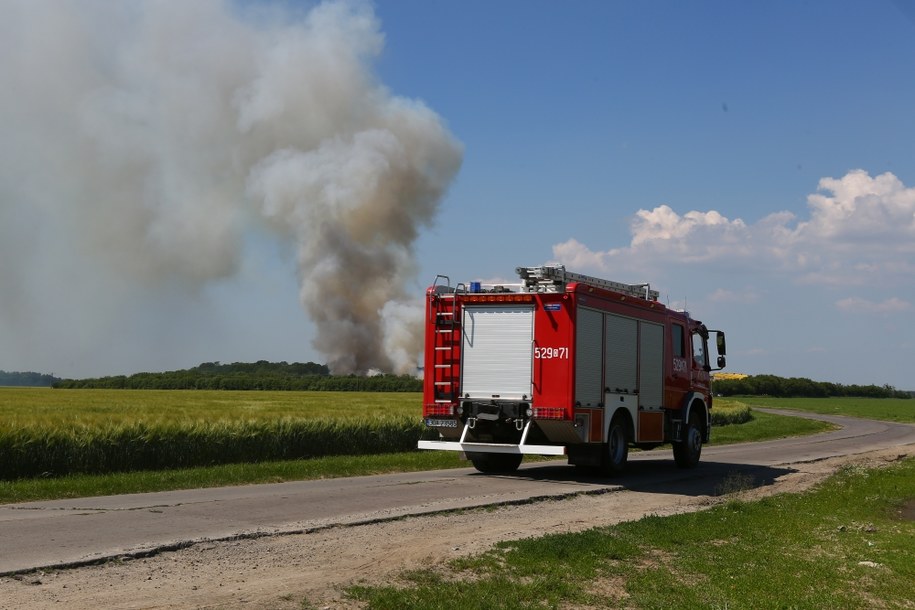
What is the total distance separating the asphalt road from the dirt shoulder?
377 millimetres

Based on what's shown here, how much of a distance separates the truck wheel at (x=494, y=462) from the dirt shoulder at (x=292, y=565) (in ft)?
15.4

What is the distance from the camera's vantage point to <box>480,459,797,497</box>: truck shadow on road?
17.3 m

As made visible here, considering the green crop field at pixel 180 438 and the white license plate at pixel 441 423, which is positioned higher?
the white license plate at pixel 441 423

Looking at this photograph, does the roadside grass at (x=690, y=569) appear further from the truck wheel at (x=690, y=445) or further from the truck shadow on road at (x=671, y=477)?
the truck wheel at (x=690, y=445)

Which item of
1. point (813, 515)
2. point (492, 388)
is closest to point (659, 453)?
point (492, 388)

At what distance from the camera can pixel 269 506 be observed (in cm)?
1349

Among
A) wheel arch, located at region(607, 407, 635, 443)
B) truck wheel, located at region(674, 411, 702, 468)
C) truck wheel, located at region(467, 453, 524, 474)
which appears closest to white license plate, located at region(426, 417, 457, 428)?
truck wheel, located at region(467, 453, 524, 474)

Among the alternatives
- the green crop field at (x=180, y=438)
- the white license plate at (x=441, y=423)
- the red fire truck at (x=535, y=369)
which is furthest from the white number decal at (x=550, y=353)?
the green crop field at (x=180, y=438)

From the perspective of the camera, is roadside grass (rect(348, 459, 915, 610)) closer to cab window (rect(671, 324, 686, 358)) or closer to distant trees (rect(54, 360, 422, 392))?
cab window (rect(671, 324, 686, 358))

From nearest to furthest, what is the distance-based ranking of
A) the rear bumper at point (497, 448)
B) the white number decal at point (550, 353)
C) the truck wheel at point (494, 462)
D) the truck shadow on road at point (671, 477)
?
the rear bumper at point (497, 448) → the white number decal at point (550, 353) → the truck shadow on road at point (671, 477) → the truck wheel at point (494, 462)

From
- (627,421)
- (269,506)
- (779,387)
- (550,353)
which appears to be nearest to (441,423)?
(550,353)

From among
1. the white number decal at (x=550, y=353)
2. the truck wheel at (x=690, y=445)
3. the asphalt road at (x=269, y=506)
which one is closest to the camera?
the asphalt road at (x=269, y=506)

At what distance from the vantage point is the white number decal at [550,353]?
16.6 m

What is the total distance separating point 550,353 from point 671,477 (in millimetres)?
4586
